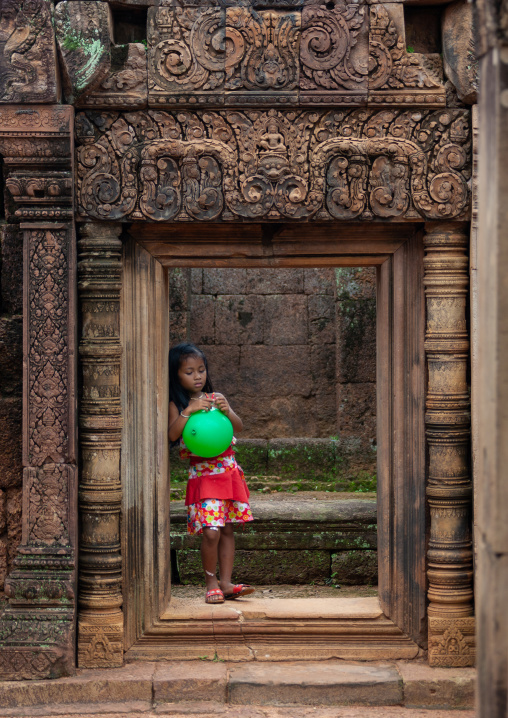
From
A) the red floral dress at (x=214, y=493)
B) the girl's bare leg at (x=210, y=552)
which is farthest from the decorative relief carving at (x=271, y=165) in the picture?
the girl's bare leg at (x=210, y=552)

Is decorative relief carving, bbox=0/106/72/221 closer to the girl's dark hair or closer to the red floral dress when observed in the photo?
the girl's dark hair

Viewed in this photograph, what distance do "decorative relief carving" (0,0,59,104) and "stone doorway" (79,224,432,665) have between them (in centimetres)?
87

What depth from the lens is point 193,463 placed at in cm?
548

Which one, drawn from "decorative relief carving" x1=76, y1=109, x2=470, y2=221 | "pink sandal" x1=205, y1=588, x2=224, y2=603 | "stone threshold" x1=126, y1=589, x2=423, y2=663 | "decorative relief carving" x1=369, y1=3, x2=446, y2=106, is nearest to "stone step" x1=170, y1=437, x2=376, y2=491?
"pink sandal" x1=205, y1=588, x2=224, y2=603

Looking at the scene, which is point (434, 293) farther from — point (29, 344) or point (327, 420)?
point (327, 420)

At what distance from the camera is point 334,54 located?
4566mm

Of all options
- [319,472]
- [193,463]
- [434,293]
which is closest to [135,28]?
[434,293]

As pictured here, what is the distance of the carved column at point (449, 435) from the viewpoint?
15.5 ft

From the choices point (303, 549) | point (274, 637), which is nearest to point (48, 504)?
point (274, 637)

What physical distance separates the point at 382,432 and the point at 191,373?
1239 mm

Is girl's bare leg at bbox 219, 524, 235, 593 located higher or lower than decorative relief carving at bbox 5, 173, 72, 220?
lower

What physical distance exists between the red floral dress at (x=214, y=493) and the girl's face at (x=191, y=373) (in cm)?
35

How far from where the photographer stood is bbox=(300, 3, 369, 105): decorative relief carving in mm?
4559

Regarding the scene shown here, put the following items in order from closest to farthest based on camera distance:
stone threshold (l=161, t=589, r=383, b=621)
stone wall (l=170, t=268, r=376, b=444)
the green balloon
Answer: stone threshold (l=161, t=589, r=383, b=621)
the green balloon
stone wall (l=170, t=268, r=376, b=444)
